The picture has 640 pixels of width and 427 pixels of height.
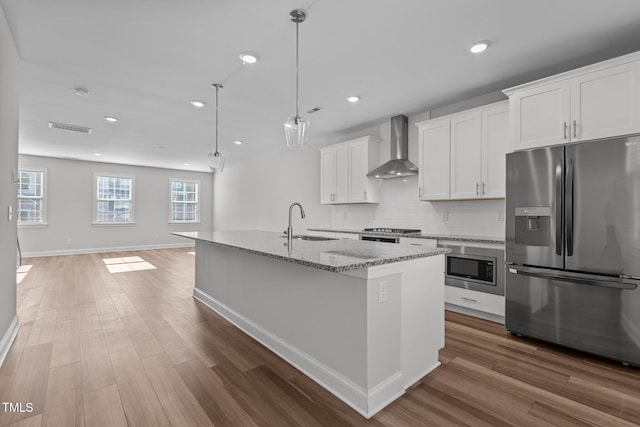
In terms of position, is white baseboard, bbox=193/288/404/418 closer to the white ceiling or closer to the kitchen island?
the kitchen island

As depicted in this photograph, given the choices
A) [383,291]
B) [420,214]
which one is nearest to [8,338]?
[383,291]

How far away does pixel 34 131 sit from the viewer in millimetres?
5355

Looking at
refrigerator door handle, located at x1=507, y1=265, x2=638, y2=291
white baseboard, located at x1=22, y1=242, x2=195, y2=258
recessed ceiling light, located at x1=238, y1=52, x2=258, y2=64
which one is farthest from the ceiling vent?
refrigerator door handle, located at x1=507, y1=265, x2=638, y2=291

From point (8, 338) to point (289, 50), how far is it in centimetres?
343

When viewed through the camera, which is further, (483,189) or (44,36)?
(483,189)

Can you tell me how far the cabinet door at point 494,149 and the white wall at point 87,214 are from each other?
906 centimetres

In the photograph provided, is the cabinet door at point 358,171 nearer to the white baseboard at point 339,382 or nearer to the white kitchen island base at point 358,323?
the white kitchen island base at point 358,323

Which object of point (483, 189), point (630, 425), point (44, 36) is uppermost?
point (44, 36)

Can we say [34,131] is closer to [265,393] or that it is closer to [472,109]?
[265,393]

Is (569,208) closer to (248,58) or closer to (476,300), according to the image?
(476,300)

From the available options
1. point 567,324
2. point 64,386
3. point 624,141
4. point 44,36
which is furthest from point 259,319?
point 624,141

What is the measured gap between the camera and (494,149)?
3.37m

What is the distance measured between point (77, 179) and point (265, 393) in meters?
8.99

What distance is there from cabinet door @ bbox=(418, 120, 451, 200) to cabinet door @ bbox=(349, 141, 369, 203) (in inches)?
37.3
